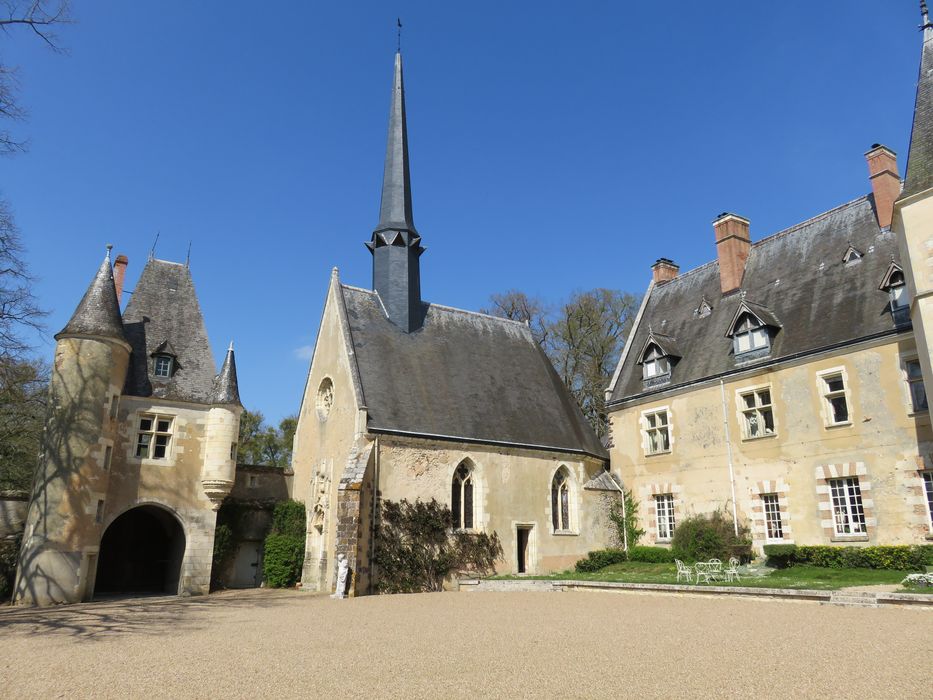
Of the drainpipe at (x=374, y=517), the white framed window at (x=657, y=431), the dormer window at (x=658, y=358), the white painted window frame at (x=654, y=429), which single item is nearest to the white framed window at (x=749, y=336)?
the dormer window at (x=658, y=358)

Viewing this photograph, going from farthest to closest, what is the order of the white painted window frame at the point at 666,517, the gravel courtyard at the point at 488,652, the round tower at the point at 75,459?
the white painted window frame at the point at 666,517
the round tower at the point at 75,459
the gravel courtyard at the point at 488,652

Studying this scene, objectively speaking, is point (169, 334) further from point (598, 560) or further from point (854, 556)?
point (854, 556)

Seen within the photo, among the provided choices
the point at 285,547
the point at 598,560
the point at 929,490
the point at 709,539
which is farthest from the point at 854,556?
the point at 285,547

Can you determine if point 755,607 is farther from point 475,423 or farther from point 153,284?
point 153,284

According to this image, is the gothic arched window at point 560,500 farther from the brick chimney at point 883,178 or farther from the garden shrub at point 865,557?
the brick chimney at point 883,178

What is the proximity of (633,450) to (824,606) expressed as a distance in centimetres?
1092

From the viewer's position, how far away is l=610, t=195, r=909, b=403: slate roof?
1719 cm

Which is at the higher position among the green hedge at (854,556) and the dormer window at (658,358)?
the dormer window at (658,358)

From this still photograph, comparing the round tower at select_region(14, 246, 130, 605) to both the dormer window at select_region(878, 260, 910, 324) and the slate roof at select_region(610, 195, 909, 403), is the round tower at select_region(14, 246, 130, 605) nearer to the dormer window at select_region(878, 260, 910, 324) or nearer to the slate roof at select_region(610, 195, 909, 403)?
the slate roof at select_region(610, 195, 909, 403)

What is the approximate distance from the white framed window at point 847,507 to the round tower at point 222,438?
16.3 meters

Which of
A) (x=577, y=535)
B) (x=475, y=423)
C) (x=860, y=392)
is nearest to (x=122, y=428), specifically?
(x=475, y=423)

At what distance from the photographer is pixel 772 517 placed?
17562mm

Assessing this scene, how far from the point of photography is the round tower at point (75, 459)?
15.9 metres

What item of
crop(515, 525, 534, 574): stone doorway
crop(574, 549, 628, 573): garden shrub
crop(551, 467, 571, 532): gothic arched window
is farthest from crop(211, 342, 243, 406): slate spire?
crop(574, 549, 628, 573): garden shrub
